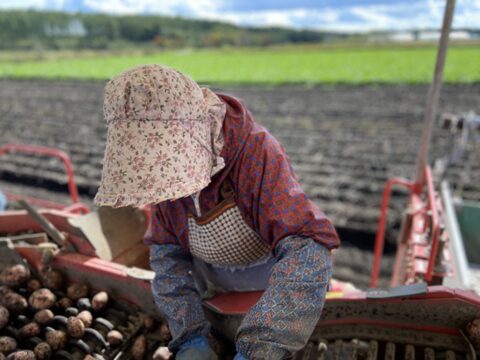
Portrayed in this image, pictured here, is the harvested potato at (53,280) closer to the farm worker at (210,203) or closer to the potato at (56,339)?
the potato at (56,339)

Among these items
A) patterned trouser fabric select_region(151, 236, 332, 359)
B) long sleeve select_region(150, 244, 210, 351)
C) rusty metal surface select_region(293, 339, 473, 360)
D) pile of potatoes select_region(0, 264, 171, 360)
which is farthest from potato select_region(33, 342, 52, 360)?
A: rusty metal surface select_region(293, 339, 473, 360)

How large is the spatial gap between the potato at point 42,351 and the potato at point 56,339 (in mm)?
34

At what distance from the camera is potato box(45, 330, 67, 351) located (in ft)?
5.70

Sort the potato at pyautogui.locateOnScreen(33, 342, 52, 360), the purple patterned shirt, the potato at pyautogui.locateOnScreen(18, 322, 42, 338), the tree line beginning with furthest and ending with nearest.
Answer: the tree line
the potato at pyautogui.locateOnScreen(18, 322, 42, 338)
the potato at pyautogui.locateOnScreen(33, 342, 52, 360)
the purple patterned shirt

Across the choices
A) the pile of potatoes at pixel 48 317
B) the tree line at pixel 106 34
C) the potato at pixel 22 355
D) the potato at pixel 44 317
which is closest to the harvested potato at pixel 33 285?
the pile of potatoes at pixel 48 317

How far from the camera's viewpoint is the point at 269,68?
24.5 metres

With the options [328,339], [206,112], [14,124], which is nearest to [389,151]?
[328,339]

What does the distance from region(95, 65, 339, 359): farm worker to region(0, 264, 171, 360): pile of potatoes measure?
38 centimetres

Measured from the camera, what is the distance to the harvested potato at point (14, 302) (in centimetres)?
191

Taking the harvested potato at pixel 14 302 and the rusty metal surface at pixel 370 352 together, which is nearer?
the rusty metal surface at pixel 370 352

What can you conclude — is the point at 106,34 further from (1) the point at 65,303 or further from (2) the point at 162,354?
(2) the point at 162,354

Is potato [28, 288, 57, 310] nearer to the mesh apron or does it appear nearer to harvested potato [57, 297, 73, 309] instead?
harvested potato [57, 297, 73, 309]

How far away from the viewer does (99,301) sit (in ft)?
6.34

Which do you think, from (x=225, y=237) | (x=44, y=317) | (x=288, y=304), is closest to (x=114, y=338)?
(x=44, y=317)
